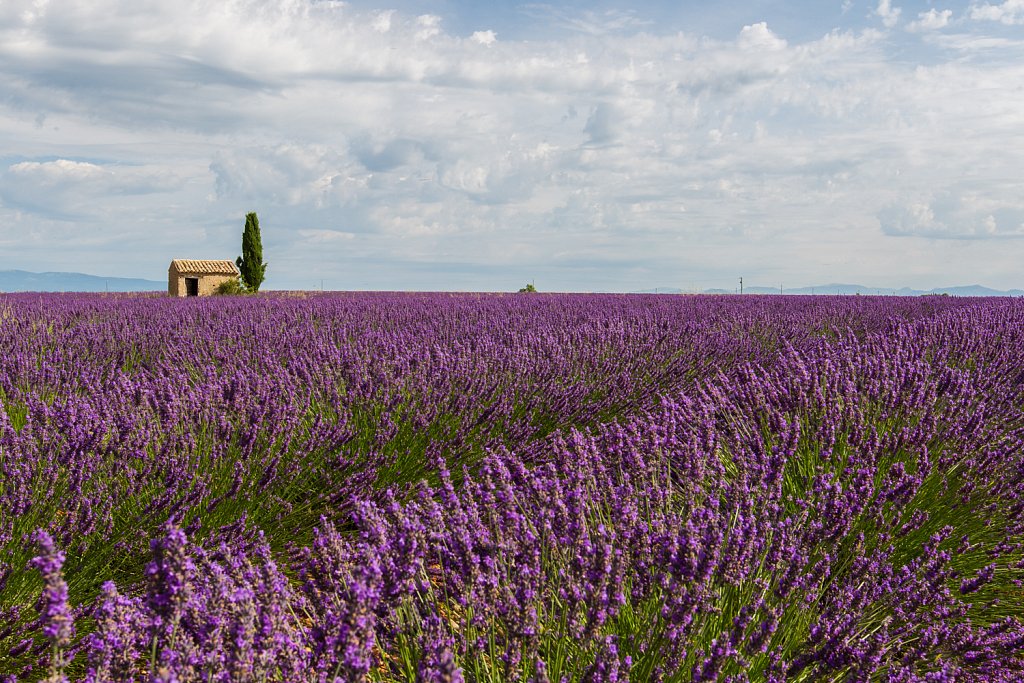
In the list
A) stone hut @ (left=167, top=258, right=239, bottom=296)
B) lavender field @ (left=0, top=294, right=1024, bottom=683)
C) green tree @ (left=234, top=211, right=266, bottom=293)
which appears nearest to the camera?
lavender field @ (left=0, top=294, right=1024, bottom=683)

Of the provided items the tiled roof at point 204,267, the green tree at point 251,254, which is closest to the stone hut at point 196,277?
the tiled roof at point 204,267

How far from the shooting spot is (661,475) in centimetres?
274

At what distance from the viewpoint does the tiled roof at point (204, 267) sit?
25.9 metres

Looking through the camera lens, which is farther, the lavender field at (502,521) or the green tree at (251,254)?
the green tree at (251,254)

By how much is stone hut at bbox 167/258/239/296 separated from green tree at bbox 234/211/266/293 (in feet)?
12.3

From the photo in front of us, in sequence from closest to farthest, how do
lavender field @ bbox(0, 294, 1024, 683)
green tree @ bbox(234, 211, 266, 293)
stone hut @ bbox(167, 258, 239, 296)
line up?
lavender field @ bbox(0, 294, 1024, 683), stone hut @ bbox(167, 258, 239, 296), green tree @ bbox(234, 211, 266, 293)

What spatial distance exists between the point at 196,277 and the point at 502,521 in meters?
26.3

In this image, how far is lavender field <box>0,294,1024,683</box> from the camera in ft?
4.57

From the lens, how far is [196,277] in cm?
2605

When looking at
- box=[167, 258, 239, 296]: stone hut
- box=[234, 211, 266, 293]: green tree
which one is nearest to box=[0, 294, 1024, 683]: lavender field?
box=[167, 258, 239, 296]: stone hut

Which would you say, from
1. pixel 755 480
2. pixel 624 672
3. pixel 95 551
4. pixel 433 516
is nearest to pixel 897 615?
pixel 755 480

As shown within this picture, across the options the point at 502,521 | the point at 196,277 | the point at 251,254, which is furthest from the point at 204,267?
the point at 502,521

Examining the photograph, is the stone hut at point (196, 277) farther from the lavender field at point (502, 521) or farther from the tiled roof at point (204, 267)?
the lavender field at point (502, 521)

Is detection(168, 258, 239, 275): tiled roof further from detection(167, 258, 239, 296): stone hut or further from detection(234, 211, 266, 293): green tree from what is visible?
detection(234, 211, 266, 293): green tree
